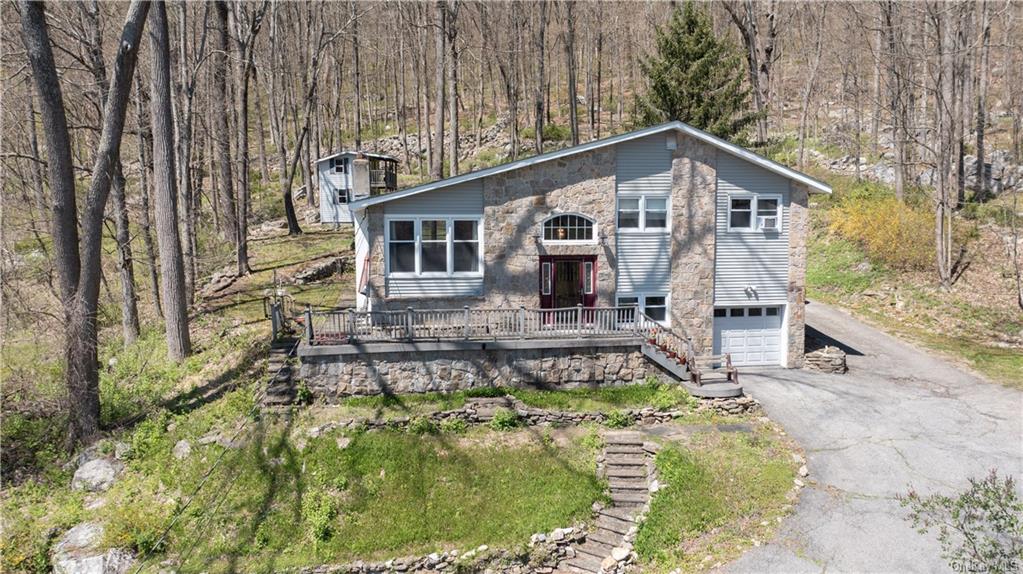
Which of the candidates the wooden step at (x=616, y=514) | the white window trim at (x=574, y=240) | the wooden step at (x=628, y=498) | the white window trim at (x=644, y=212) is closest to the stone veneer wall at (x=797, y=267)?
the white window trim at (x=644, y=212)

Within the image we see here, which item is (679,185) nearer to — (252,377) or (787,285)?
(787,285)

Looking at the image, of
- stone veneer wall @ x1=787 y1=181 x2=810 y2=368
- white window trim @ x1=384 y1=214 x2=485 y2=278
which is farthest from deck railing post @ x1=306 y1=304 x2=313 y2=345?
stone veneer wall @ x1=787 y1=181 x2=810 y2=368

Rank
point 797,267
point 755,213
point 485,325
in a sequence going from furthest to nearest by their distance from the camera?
point 797,267, point 755,213, point 485,325

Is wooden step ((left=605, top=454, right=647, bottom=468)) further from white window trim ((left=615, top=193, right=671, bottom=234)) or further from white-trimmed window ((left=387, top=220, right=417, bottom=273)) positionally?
white-trimmed window ((left=387, top=220, right=417, bottom=273))

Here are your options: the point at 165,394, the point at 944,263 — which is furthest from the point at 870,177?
the point at 165,394

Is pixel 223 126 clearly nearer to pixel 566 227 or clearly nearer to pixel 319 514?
pixel 566 227

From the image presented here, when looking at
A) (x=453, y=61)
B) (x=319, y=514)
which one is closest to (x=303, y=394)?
(x=319, y=514)
